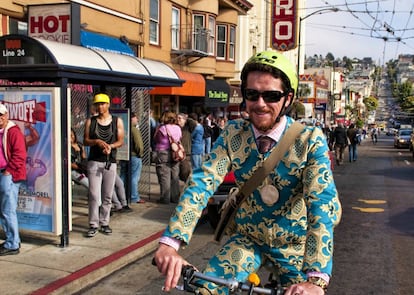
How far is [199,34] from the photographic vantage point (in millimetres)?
21891

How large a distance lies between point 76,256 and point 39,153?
56.2 inches

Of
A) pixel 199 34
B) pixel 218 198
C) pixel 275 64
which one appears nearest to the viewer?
pixel 275 64

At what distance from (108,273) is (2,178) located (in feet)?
5.79

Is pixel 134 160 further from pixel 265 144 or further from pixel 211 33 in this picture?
pixel 211 33

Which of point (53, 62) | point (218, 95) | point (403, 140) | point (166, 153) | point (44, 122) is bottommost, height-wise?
point (403, 140)

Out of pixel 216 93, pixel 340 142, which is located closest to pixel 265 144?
pixel 340 142

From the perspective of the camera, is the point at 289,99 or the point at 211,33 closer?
the point at 289,99

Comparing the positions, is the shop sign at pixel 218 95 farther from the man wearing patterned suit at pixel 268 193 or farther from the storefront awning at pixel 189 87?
the man wearing patterned suit at pixel 268 193

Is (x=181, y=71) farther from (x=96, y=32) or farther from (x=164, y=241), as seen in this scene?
(x=164, y=241)

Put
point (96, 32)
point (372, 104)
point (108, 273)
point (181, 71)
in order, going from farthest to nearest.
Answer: point (372, 104), point (181, 71), point (96, 32), point (108, 273)

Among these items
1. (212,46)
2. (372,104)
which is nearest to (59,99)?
(212,46)

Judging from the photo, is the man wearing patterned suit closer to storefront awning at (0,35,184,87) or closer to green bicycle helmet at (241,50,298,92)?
green bicycle helmet at (241,50,298,92)

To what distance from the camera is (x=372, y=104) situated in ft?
475

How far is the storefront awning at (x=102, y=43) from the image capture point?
1409 centimetres
